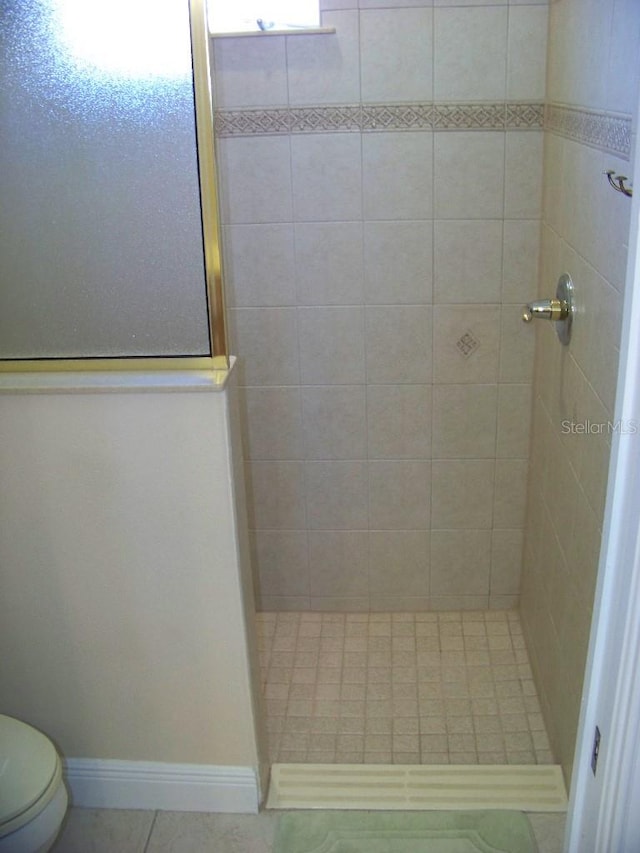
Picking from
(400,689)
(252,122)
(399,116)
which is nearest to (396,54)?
(399,116)

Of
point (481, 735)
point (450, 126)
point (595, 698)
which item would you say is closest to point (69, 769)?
point (481, 735)

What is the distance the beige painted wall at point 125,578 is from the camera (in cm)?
182

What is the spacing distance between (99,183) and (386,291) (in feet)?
3.52

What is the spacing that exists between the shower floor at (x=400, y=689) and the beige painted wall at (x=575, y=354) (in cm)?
11

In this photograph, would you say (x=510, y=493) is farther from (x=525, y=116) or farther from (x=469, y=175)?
(x=525, y=116)

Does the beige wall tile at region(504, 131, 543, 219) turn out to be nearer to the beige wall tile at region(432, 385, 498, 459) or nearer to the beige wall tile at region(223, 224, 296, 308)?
the beige wall tile at region(432, 385, 498, 459)

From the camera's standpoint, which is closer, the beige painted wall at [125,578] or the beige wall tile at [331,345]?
the beige painted wall at [125,578]

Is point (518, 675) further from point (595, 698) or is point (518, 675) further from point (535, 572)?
point (595, 698)

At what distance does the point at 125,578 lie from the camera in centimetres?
194

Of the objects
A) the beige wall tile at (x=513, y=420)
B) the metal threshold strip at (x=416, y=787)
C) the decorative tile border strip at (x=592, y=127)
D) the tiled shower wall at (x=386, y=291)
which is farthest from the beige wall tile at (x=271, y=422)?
the decorative tile border strip at (x=592, y=127)

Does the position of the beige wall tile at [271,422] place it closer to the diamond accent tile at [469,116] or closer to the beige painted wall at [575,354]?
the beige painted wall at [575,354]

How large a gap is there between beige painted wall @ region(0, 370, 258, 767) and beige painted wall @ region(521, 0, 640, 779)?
0.75m

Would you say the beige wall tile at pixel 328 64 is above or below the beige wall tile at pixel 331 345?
above

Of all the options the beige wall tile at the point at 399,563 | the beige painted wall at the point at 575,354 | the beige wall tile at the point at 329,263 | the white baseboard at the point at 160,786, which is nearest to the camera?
the beige painted wall at the point at 575,354
